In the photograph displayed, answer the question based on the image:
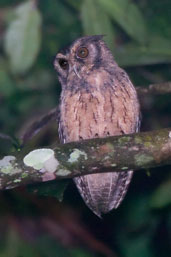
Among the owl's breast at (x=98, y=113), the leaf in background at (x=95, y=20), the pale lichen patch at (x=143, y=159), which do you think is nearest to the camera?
the pale lichen patch at (x=143, y=159)

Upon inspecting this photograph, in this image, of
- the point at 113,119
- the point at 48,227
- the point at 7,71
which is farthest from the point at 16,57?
the point at 48,227

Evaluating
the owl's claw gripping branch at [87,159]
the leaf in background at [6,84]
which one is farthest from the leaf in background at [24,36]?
the owl's claw gripping branch at [87,159]

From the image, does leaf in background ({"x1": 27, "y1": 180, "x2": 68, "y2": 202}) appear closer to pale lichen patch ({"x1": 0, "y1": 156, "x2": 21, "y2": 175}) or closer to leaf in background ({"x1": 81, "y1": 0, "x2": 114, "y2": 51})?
pale lichen patch ({"x1": 0, "y1": 156, "x2": 21, "y2": 175})

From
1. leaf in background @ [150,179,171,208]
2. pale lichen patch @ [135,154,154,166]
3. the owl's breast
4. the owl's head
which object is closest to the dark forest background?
leaf in background @ [150,179,171,208]

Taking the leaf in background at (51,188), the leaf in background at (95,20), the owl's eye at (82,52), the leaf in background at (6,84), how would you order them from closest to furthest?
the leaf in background at (51,188)
the leaf in background at (95,20)
the owl's eye at (82,52)
the leaf in background at (6,84)

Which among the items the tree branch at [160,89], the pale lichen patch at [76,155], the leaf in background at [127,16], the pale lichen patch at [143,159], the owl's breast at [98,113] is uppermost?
the leaf in background at [127,16]

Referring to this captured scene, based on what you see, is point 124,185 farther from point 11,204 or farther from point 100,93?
point 11,204

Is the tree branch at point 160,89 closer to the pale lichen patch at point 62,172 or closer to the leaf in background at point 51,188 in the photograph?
the leaf in background at point 51,188
